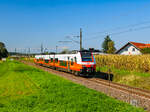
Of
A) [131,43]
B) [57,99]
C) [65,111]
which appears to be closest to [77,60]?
[57,99]

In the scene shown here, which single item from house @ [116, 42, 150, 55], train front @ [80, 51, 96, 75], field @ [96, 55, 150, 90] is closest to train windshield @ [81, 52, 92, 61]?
train front @ [80, 51, 96, 75]

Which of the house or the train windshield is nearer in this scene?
the train windshield

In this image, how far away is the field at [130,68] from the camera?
17.0m

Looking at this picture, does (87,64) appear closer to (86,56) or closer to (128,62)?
(86,56)

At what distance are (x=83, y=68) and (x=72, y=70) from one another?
3.58 meters

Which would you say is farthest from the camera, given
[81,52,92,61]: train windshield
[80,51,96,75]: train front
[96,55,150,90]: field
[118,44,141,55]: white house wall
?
[118,44,141,55]: white house wall

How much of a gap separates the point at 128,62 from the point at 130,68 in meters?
0.89

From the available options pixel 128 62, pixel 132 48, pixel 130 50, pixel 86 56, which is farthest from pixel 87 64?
pixel 130 50

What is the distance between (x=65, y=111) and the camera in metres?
7.98

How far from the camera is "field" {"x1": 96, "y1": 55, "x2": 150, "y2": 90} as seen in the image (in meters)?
17.0

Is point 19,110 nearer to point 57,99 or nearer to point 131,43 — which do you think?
point 57,99

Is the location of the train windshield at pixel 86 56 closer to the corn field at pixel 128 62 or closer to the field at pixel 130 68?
the field at pixel 130 68

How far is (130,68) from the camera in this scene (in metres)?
23.1

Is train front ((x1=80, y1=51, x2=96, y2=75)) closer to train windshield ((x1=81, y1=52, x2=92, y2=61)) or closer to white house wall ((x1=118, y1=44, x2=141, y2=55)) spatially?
train windshield ((x1=81, y1=52, x2=92, y2=61))
